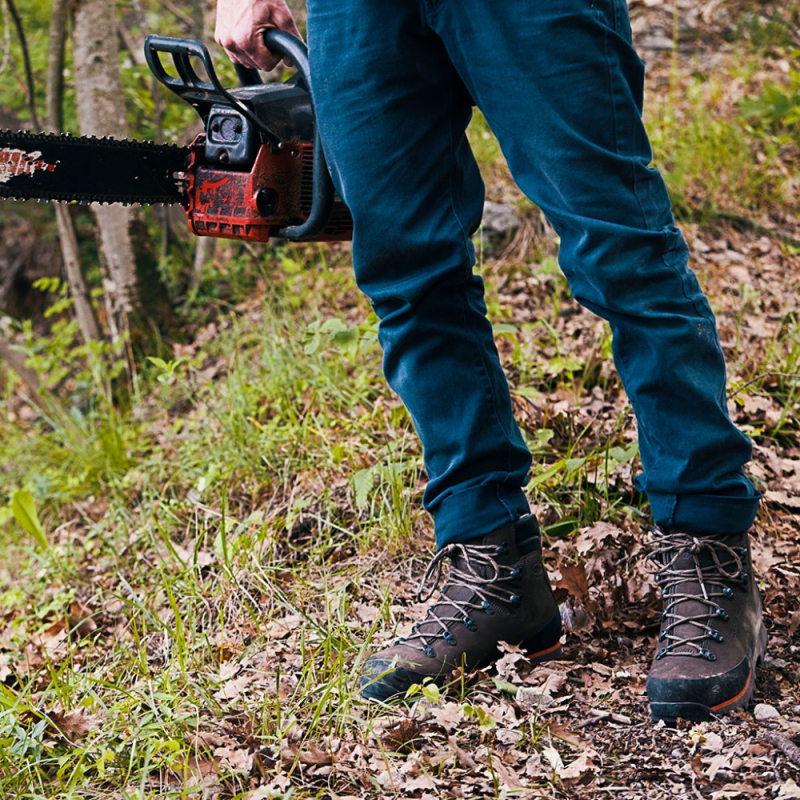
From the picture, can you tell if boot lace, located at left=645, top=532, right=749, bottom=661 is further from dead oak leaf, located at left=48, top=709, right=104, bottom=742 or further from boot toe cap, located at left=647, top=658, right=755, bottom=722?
dead oak leaf, located at left=48, top=709, right=104, bottom=742

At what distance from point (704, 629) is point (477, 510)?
1.79 ft

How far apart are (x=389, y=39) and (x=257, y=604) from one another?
1655mm

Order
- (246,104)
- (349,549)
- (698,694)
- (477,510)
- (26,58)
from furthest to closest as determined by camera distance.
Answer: (26,58) → (349,549) → (246,104) → (477,510) → (698,694)

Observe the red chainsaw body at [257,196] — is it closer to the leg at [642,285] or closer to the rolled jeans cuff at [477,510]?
the leg at [642,285]

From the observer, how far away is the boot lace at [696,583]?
5.31ft

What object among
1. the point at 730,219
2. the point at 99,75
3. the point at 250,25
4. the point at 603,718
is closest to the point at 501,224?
the point at 730,219

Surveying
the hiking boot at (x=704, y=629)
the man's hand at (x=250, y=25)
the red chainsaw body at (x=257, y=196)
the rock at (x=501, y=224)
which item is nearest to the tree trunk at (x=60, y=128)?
the rock at (x=501, y=224)

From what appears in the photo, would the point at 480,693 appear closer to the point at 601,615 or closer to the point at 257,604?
the point at 601,615

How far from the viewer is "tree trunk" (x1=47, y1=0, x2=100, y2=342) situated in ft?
14.2

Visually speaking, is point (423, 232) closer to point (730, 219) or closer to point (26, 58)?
point (730, 219)

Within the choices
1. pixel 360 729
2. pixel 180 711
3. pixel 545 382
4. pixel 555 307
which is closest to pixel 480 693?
pixel 360 729

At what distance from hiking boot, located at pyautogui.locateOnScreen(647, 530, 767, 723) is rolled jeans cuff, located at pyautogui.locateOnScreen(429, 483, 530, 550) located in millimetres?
344

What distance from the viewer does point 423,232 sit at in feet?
5.53

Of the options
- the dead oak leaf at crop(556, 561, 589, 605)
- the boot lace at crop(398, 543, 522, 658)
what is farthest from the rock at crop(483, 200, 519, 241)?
the boot lace at crop(398, 543, 522, 658)
